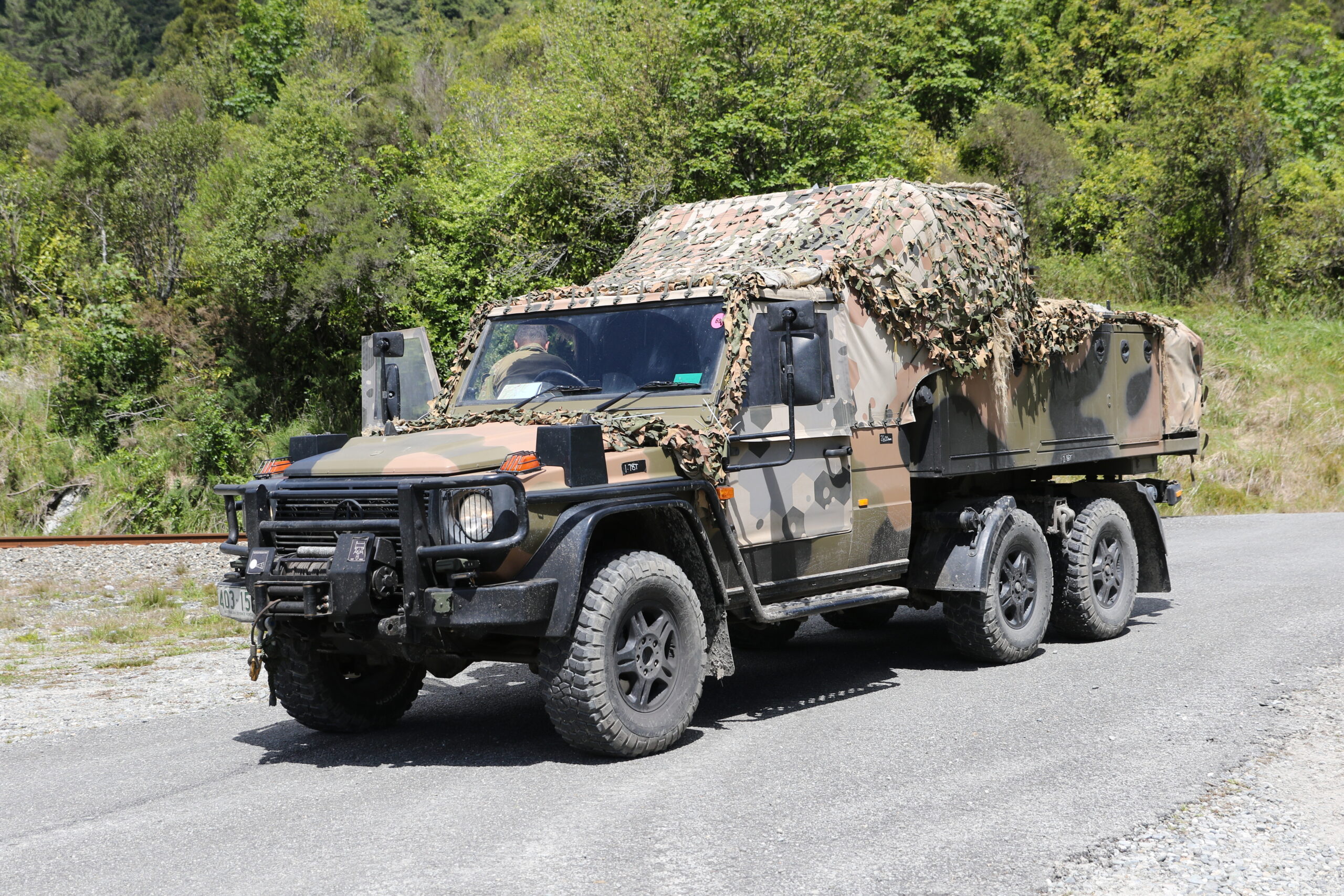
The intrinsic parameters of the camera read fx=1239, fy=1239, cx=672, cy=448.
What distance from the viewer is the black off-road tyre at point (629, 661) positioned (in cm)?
589

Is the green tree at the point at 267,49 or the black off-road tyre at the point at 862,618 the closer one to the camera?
the black off-road tyre at the point at 862,618

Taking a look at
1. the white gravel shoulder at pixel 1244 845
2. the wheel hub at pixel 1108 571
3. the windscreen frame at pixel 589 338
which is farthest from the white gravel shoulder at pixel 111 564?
the white gravel shoulder at pixel 1244 845

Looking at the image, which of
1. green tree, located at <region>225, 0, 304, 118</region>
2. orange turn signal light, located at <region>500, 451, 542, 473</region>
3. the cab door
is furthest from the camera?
green tree, located at <region>225, 0, 304, 118</region>

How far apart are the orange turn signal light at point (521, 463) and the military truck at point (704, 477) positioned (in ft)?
0.04

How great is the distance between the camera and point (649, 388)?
707 cm

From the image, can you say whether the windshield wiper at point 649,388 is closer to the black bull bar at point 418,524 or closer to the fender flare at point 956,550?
the black bull bar at point 418,524

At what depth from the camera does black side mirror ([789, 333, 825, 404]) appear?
268 inches

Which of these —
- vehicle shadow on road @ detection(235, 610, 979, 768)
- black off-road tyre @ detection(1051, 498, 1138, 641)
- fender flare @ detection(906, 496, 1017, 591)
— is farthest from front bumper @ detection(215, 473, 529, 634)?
black off-road tyre @ detection(1051, 498, 1138, 641)

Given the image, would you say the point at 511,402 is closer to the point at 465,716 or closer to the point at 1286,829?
the point at 465,716

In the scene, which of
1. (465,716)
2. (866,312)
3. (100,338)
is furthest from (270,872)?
(100,338)

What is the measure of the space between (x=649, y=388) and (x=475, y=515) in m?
1.64

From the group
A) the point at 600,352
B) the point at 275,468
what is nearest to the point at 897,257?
the point at 600,352

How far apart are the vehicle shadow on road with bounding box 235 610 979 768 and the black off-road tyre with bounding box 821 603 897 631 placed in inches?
10.6

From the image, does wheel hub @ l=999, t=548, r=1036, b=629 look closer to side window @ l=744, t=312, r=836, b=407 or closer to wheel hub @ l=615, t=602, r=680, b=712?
side window @ l=744, t=312, r=836, b=407
